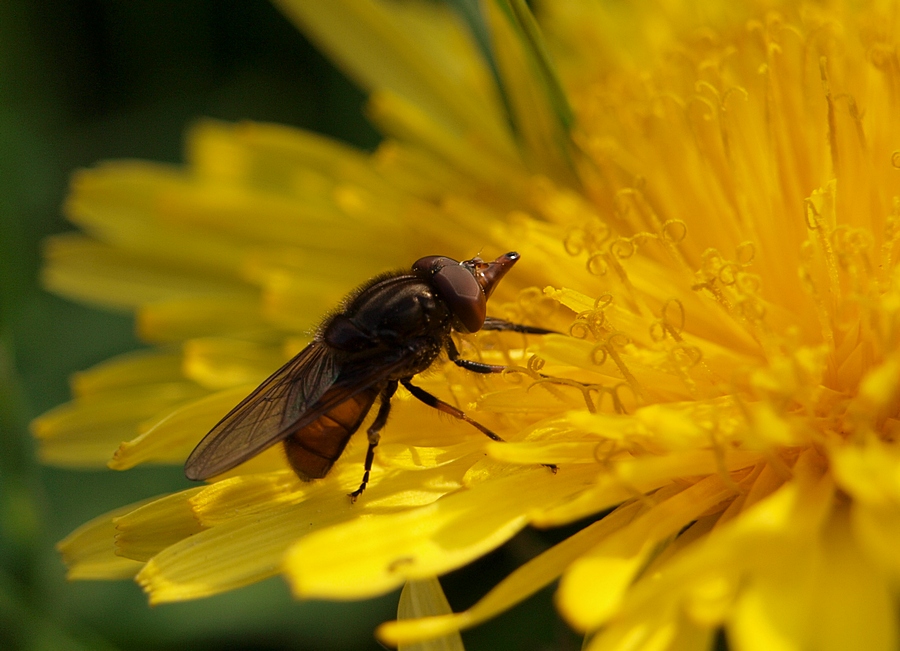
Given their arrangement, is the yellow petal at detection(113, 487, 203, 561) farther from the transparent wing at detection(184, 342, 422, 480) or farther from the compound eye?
the compound eye

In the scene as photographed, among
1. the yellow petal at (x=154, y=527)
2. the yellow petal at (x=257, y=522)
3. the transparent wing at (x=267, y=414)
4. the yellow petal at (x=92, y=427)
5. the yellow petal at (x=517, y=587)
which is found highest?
the yellow petal at (x=92, y=427)

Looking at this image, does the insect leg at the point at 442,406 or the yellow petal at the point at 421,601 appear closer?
the yellow petal at the point at 421,601

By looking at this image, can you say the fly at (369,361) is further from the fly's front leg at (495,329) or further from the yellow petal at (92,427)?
the yellow petal at (92,427)

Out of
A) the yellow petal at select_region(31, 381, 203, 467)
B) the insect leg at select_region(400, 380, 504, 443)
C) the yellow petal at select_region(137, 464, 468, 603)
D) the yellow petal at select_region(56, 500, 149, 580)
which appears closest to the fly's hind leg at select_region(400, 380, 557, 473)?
the insect leg at select_region(400, 380, 504, 443)

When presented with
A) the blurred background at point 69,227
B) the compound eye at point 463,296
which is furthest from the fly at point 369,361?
the blurred background at point 69,227

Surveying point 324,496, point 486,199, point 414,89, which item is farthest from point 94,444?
point 414,89

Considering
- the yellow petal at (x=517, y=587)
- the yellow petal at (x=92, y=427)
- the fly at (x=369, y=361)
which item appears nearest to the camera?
the yellow petal at (x=517, y=587)

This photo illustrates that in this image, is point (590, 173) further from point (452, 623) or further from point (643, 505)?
point (452, 623)

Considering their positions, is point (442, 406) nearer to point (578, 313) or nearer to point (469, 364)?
point (469, 364)
